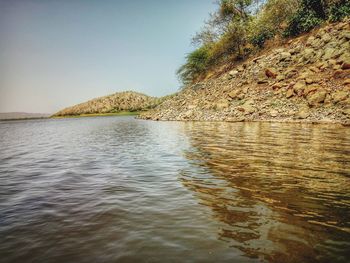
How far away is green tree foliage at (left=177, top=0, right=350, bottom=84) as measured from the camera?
3391 centimetres

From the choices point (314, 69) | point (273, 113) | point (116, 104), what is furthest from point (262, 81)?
point (116, 104)

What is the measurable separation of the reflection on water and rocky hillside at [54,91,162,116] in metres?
99.8

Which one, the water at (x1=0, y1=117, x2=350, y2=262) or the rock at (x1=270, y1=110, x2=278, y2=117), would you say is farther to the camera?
the rock at (x1=270, y1=110, x2=278, y2=117)

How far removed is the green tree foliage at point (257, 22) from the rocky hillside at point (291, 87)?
2.63 m

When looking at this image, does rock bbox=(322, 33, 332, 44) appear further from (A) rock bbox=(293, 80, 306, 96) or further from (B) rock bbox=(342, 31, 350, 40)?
(A) rock bbox=(293, 80, 306, 96)

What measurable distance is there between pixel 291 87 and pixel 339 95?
18.3ft

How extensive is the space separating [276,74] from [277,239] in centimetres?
2991

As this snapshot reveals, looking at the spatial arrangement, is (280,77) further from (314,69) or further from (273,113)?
(273,113)

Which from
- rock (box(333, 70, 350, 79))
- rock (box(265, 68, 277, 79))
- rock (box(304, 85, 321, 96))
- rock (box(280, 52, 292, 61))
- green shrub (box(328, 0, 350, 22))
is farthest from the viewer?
rock (box(280, 52, 292, 61))

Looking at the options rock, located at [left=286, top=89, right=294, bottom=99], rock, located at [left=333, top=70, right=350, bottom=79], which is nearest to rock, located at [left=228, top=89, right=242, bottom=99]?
rock, located at [left=286, top=89, right=294, bottom=99]

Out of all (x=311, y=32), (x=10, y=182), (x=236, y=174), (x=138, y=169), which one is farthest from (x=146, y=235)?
(x=311, y=32)

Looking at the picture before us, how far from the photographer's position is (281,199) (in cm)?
522

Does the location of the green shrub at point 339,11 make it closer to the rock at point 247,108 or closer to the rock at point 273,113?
the rock at point 247,108

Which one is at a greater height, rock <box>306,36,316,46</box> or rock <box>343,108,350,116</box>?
rock <box>306,36,316,46</box>
